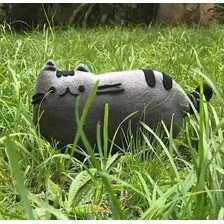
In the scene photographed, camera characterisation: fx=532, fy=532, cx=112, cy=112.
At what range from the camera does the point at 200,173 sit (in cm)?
71

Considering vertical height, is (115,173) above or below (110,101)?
below

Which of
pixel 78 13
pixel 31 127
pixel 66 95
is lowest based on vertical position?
pixel 78 13

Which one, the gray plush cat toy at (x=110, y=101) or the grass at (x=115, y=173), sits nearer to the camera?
the grass at (x=115, y=173)

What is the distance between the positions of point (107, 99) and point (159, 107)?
11 cm

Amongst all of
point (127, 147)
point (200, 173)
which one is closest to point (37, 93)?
point (127, 147)

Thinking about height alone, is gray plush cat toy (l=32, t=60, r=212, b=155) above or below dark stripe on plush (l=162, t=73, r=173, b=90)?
below

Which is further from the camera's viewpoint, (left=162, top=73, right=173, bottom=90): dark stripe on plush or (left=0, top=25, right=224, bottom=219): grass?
(left=162, top=73, right=173, bottom=90): dark stripe on plush

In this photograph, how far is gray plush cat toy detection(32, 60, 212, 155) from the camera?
1079 millimetres

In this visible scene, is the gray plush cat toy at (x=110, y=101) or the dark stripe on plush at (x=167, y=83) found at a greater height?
the dark stripe on plush at (x=167, y=83)

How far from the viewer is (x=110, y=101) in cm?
108

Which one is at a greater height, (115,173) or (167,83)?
(167,83)

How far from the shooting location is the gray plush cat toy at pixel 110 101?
1.08m

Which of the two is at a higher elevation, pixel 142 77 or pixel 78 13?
pixel 142 77
